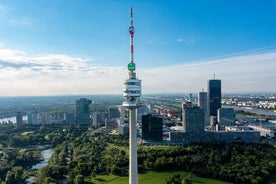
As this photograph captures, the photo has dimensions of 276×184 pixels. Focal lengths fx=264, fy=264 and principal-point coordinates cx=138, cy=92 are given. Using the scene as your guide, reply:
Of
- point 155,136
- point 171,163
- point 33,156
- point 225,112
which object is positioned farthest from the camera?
point 225,112

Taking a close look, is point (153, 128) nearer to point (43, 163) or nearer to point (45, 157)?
point (45, 157)

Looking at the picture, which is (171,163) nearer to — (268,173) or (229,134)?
(268,173)

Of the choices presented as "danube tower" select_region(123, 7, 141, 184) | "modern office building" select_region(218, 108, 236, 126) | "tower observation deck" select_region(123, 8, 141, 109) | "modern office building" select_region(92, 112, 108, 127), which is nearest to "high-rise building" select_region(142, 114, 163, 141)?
"modern office building" select_region(218, 108, 236, 126)

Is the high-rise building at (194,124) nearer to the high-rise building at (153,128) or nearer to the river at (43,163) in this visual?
the high-rise building at (153,128)

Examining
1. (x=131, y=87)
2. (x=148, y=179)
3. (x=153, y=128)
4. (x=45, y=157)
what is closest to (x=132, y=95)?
(x=131, y=87)

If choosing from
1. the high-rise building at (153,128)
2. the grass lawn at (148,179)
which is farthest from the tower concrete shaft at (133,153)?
the high-rise building at (153,128)

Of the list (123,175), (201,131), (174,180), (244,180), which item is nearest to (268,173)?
(244,180)

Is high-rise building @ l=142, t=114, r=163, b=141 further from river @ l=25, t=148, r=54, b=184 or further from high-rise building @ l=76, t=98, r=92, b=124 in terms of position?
high-rise building @ l=76, t=98, r=92, b=124

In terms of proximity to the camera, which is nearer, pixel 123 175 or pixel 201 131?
pixel 123 175
